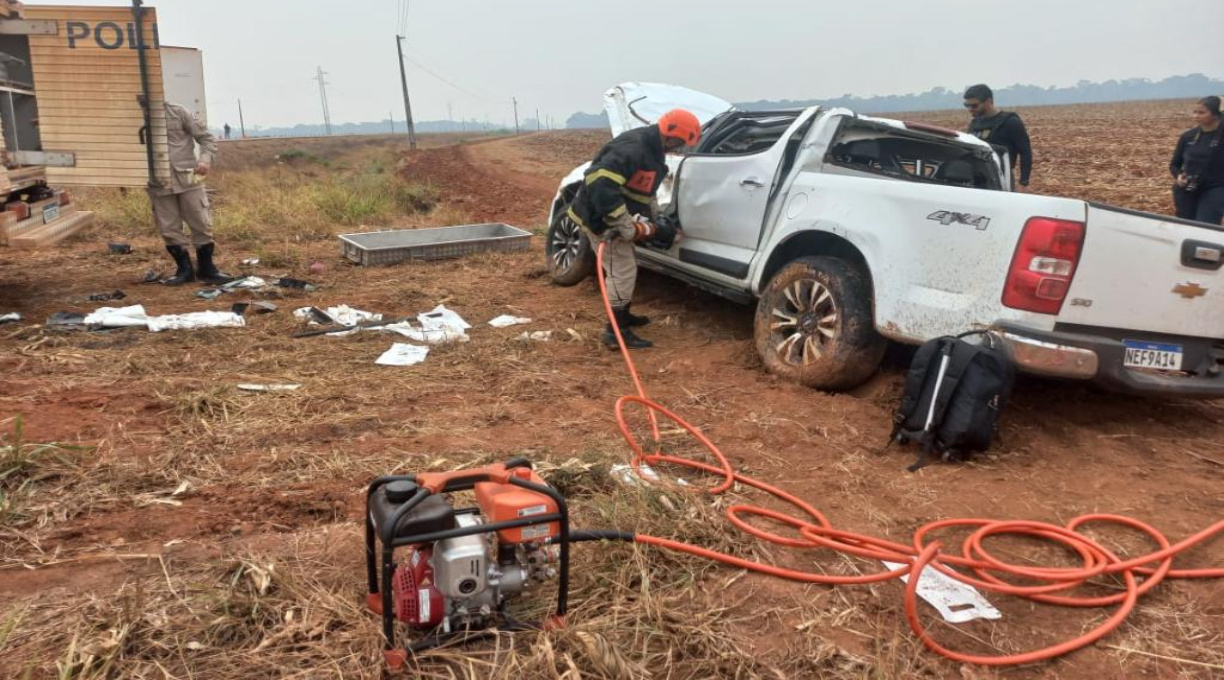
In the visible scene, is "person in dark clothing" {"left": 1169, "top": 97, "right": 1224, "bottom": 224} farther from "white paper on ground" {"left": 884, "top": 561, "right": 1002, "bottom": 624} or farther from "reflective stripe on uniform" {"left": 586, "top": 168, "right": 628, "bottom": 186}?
"white paper on ground" {"left": 884, "top": 561, "right": 1002, "bottom": 624}

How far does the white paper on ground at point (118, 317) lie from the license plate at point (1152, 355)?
6.36m

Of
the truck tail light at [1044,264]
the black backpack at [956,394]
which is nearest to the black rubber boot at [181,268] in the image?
the black backpack at [956,394]

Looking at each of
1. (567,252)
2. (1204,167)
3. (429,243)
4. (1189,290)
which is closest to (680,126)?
(567,252)

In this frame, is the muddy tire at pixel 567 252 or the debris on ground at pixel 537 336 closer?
the debris on ground at pixel 537 336

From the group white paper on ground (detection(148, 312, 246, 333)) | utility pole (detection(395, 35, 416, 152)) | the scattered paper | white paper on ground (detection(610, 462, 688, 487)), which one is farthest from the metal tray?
utility pole (detection(395, 35, 416, 152))

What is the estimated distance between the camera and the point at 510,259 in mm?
8977

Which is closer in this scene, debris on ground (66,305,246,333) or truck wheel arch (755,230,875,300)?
truck wheel arch (755,230,875,300)

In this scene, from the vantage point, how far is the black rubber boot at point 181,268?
7414mm

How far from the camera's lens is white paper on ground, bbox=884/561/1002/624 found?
8.58ft

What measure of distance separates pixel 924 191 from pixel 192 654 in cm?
377

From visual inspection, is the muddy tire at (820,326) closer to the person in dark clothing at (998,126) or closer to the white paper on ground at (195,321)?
the person in dark clothing at (998,126)

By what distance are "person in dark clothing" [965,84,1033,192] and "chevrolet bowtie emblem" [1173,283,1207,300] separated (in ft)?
11.1

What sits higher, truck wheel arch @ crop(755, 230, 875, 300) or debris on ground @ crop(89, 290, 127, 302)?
truck wheel arch @ crop(755, 230, 875, 300)

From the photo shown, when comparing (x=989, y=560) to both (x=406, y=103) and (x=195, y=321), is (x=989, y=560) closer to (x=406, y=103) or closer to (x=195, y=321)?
(x=195, y=321)
